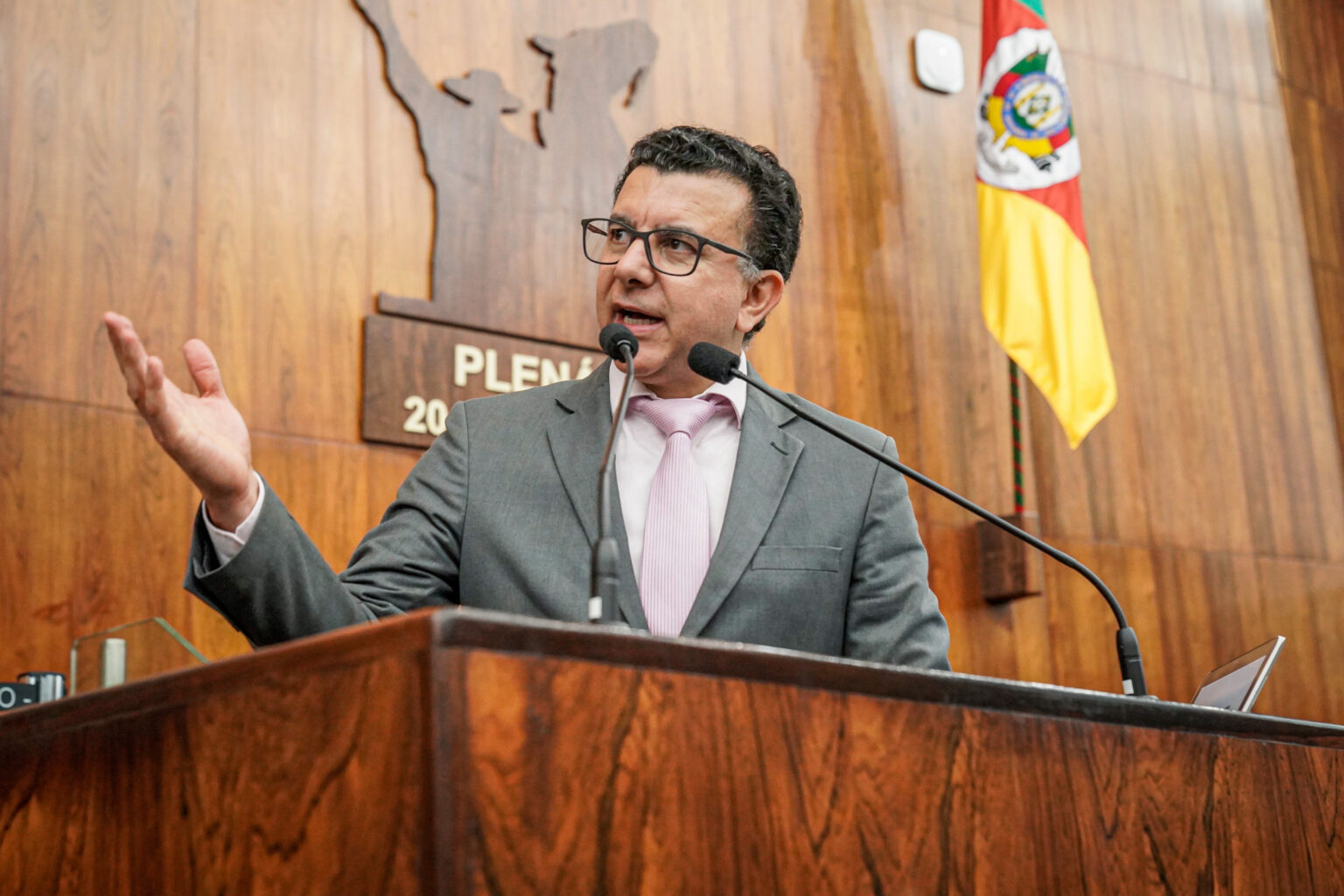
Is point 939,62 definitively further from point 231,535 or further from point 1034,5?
point 231,535

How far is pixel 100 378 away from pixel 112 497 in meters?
0.25

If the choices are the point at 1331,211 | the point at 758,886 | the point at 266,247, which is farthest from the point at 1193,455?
the point at 758,886

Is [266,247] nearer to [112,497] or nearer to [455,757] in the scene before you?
[112,497]

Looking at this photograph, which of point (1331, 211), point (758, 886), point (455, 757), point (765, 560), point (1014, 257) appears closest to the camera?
point (455, 757)

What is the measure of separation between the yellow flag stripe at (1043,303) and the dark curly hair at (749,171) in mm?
2077

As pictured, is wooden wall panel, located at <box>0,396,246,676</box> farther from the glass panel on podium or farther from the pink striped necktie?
the pink striped necktie

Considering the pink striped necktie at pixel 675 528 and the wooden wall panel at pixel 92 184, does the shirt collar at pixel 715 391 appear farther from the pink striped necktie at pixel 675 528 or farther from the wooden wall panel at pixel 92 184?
the wooden wall panel at pixel 92 184

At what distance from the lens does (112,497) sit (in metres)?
2.88

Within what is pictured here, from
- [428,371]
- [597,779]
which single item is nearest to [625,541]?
[597,779]

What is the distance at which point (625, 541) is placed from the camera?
189 cm

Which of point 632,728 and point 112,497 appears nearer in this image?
point 632,728

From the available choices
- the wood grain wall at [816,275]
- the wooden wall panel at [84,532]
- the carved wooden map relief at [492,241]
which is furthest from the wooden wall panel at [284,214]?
the wooden wall panel at [84,532]

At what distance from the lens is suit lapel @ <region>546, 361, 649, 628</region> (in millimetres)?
1836

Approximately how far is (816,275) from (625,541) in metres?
2.45
